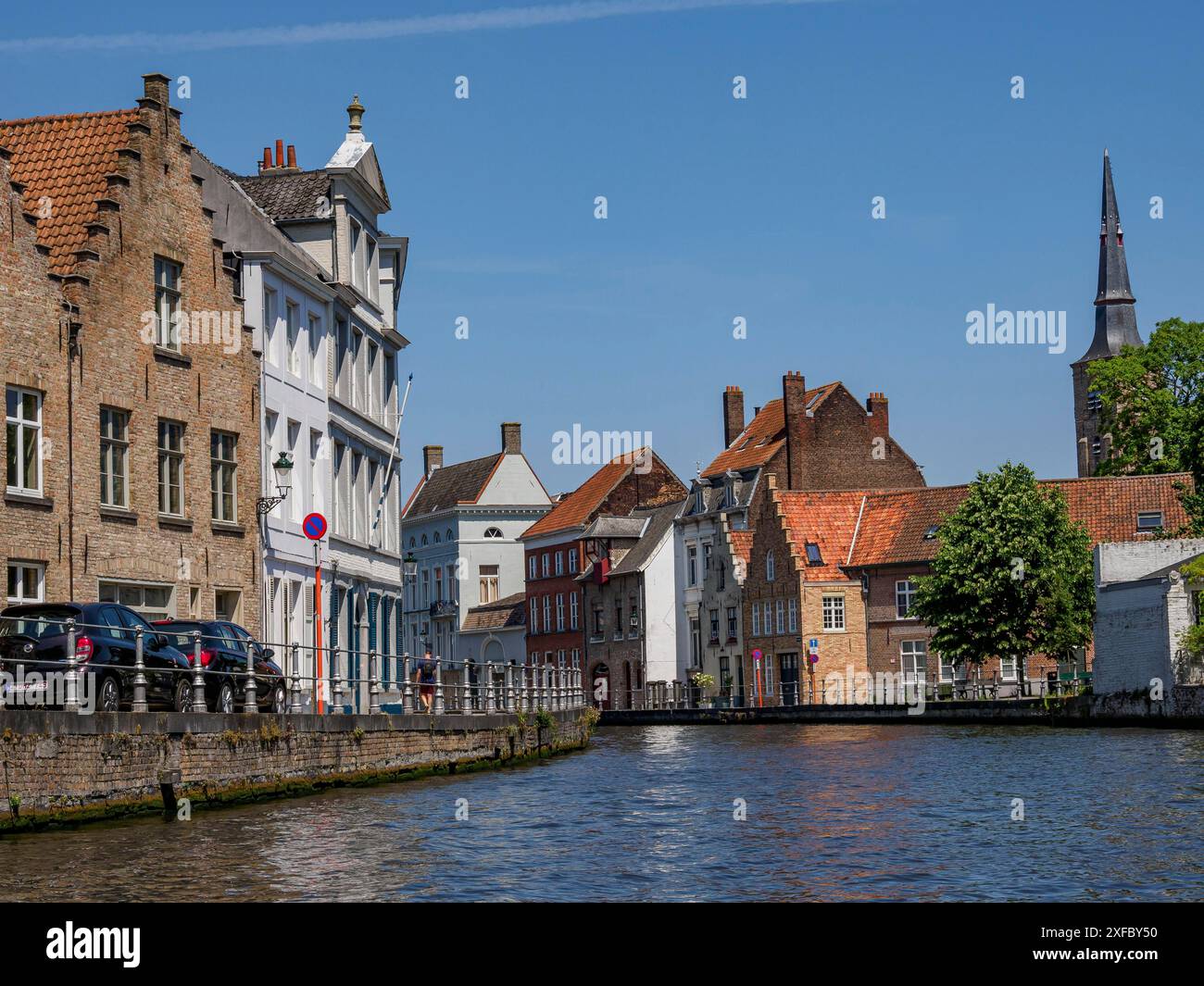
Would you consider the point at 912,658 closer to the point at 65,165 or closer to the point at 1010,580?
the point at 1010,580

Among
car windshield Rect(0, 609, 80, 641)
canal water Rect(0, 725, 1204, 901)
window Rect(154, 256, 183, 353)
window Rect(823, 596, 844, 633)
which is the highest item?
window Rect(154, 256, 183, 353)

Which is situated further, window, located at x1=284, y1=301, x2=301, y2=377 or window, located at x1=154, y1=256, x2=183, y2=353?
window, located at x1=284, y1=301, x2=301, y2=377

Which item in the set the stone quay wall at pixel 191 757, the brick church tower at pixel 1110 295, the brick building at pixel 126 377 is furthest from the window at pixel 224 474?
the brick church tower at pixel 1110 295

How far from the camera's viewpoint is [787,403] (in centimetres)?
9369

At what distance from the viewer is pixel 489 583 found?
120062 mm

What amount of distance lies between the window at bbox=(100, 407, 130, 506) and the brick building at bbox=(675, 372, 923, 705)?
59.2m

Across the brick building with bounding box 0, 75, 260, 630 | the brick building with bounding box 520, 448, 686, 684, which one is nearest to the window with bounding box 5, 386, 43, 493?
the brick building with bounding box 0, 75, 260, 630

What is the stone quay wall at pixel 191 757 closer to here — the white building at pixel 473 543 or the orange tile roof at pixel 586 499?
the orange tile roof at pixel 586 499

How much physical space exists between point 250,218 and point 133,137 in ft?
20.1

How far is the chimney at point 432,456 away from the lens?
435 feet

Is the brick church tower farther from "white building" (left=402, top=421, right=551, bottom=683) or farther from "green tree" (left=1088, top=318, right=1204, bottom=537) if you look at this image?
"green tree" (left=1088, top=318, right=1204, bottom=537)

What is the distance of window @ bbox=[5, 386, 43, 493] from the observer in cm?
3078

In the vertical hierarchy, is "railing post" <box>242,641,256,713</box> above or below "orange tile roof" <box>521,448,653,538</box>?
below
